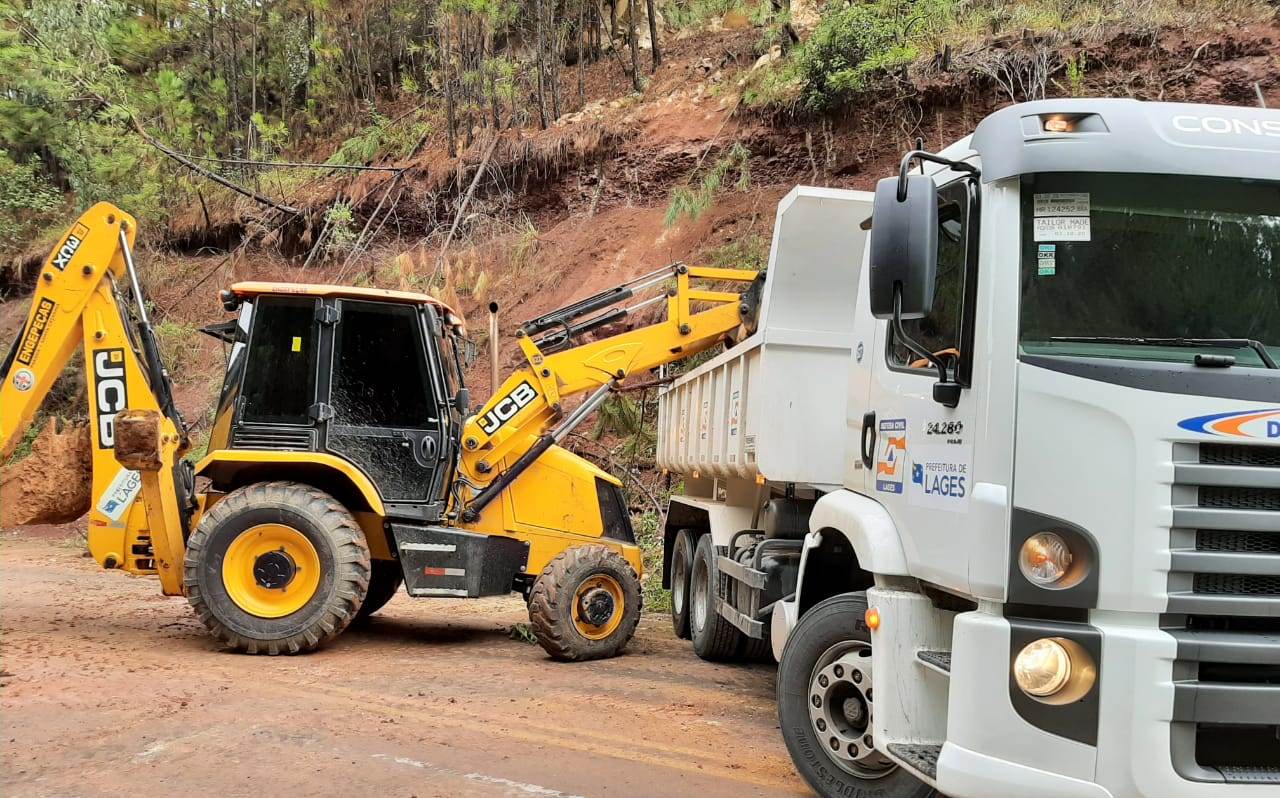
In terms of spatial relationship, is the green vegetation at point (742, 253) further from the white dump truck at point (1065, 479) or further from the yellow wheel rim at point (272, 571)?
the white dump truck at point (1065, 479)

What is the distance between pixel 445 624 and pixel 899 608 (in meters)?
6.41

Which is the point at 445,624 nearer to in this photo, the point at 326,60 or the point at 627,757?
the point at 627,757

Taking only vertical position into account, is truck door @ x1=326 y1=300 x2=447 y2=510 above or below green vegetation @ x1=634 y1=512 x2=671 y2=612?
above

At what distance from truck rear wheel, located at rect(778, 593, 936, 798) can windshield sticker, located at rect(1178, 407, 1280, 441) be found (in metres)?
1.49

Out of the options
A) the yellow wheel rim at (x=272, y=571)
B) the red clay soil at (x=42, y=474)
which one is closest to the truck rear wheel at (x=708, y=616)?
the yellow wheel rim at (x=272, y=571)

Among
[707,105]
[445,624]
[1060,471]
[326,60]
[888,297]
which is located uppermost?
[326,60]

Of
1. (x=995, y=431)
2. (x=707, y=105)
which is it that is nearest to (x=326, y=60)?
(x=707, y=105)

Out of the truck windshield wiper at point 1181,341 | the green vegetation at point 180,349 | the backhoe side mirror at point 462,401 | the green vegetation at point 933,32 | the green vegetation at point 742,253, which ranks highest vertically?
the green vegetation at point 933,32

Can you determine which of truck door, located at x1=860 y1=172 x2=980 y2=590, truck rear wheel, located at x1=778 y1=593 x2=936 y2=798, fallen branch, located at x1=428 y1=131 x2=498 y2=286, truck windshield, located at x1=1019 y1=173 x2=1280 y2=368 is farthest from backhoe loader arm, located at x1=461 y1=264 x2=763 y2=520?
fallen branch, located at x1=428 y1=131 x2=498 y2=286

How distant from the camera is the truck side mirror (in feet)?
11.4

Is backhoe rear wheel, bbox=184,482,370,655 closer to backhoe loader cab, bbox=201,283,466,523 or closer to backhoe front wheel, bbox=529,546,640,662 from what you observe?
backhoe loader cab, bbox=201,283,466,523

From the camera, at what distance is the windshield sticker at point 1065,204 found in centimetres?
351

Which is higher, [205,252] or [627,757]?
[205,252]

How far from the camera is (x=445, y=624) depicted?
9.34m
